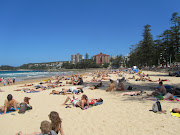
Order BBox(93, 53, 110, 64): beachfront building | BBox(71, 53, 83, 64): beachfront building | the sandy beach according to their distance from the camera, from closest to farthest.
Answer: the sandy beach, BBox(93, 53, 110, 64): beachfront building, BBox(71, 53, 83, 64): beachfront building

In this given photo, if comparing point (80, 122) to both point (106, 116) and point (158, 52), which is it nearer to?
point (106, 116)

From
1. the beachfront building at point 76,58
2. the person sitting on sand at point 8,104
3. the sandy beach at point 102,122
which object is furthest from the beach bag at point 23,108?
the beachfront building at point 76,58

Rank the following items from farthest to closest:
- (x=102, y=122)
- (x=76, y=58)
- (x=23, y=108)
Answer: (x=76, y=58) → (x=23, y=108) → (x=102, y=122)

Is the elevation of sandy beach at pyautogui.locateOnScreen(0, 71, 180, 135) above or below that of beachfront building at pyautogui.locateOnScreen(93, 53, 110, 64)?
below

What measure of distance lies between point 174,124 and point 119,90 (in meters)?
5.83

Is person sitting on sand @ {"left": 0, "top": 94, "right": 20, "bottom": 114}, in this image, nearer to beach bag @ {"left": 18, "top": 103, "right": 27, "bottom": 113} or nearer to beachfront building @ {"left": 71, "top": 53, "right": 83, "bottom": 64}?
beach bag @ {"left": 18, "top": 103, "right": 27, "bottom": 113}

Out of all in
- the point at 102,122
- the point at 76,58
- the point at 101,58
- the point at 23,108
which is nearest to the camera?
the point at 102,122

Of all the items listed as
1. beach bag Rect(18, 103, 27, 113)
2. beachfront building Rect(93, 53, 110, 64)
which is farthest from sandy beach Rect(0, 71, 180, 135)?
beachfront building Rect(93, 53, 110, 64)

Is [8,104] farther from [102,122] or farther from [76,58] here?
[76,58]

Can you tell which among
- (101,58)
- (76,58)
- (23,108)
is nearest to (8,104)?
(23,108)

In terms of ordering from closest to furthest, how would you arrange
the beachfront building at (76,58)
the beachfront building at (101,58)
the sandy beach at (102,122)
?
the sandy beach at (102,122)
the beachfront building at (101,58)
the beachfront building at (76,58)

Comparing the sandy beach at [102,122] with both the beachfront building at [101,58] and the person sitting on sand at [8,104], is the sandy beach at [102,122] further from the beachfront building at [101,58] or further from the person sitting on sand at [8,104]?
the beachfront building at [101,58]

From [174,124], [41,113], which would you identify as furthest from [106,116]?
[41,113]

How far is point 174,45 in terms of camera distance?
28.7 m
